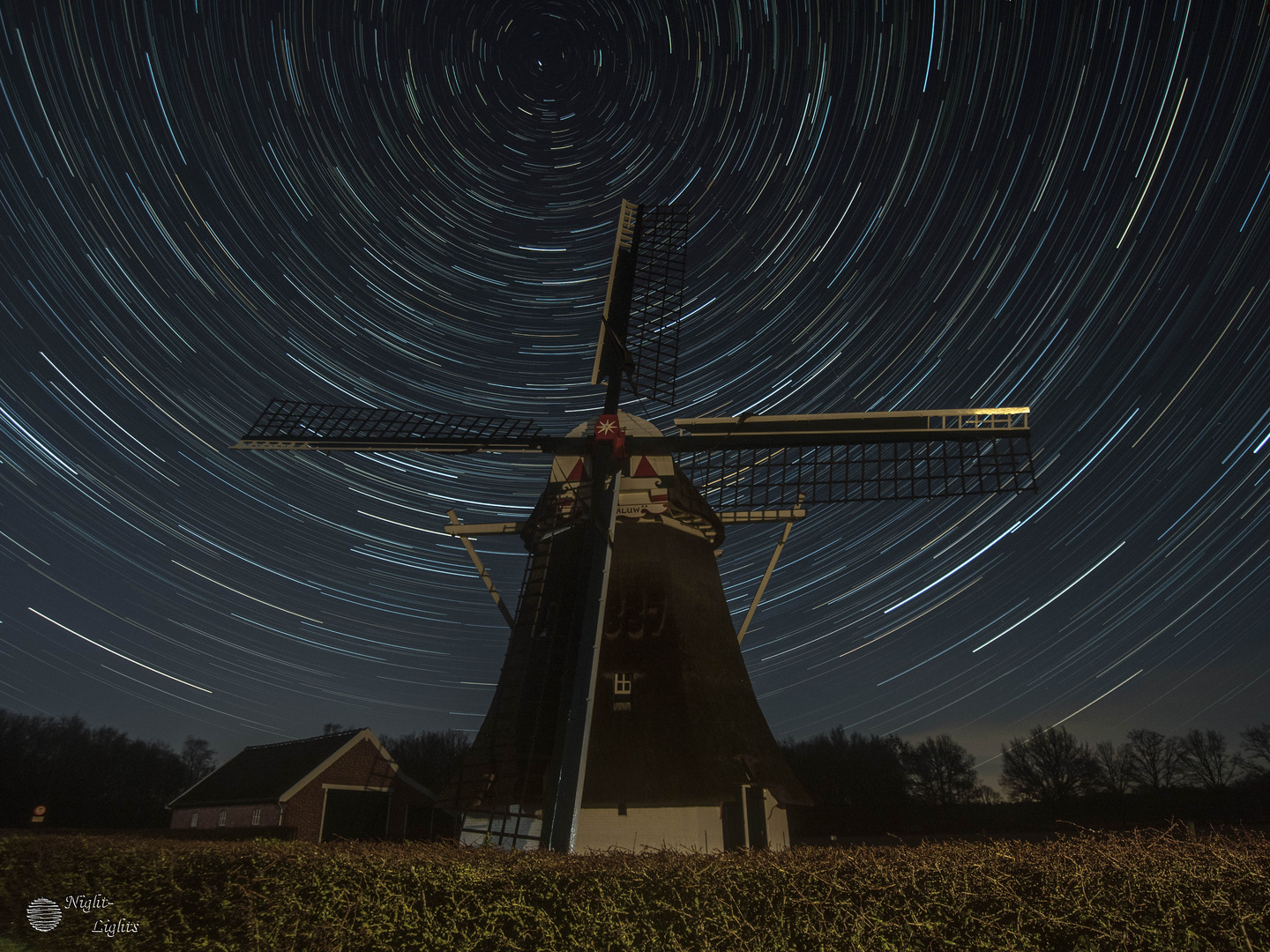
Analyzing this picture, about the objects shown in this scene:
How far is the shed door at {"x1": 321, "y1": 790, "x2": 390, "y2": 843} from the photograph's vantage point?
1083 inches

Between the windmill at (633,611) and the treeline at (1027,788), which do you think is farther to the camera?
the treeline at (1027,788)

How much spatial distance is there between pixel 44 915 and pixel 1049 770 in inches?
2822

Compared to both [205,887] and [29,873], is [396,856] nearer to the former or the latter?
[205,887]

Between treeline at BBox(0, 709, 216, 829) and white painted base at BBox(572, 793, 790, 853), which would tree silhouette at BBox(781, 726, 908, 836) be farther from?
treeline at BBox(0, 709, 216, 829)

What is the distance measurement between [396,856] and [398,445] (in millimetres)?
Answer: 14232

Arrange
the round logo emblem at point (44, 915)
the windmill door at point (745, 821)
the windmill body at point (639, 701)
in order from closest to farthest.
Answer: the round logo emblem at point (44, 915), the windmill body at point (639, 701), the windmill door at point (745, 821)

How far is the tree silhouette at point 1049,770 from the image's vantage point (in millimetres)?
60594

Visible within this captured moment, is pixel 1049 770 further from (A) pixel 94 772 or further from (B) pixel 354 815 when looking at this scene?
(A) pixel 94 772

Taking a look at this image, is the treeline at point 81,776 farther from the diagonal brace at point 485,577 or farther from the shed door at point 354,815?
the diagonal brace at point 485,577

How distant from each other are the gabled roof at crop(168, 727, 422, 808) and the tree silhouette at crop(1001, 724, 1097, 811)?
54.7 meters

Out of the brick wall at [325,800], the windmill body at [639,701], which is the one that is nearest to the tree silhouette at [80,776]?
the brick wall at [325,800]

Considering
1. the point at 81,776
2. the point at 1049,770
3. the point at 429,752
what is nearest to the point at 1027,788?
the point at 1049,770

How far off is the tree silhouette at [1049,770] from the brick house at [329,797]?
171 feet

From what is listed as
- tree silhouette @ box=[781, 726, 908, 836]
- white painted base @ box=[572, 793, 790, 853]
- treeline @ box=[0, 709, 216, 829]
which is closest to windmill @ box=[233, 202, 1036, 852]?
white painted base @ box=[572, 793, 790, 853]
